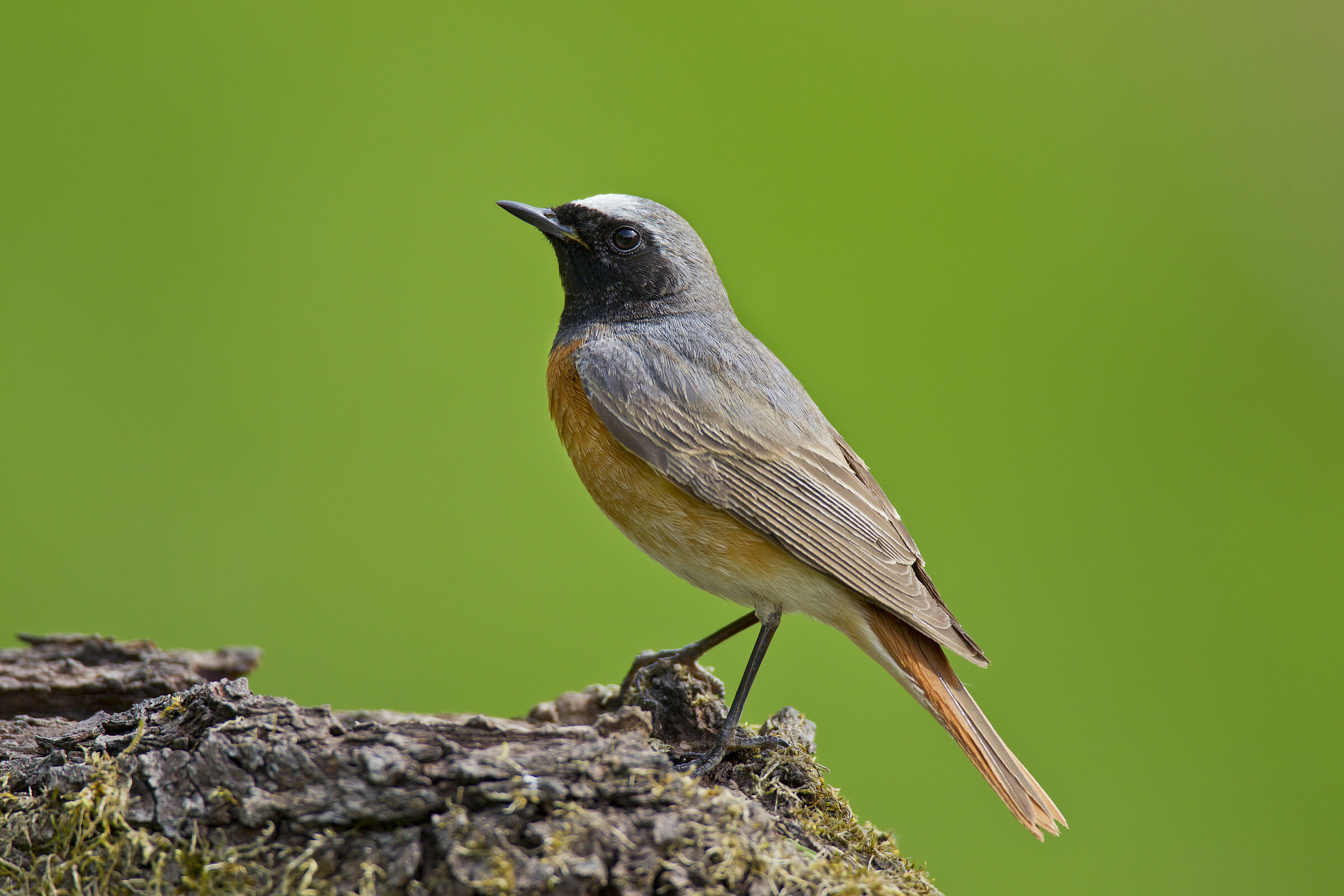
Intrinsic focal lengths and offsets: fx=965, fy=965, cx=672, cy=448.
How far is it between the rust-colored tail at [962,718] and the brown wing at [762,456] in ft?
0.44

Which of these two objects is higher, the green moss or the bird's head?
the bird's head

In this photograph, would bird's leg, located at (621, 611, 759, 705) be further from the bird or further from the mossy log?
the mossy log

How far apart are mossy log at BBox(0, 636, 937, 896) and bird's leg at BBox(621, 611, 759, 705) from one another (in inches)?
44.9

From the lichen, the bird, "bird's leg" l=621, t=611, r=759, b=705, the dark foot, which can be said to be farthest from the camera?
"bird's leg" l=621, t=611, r=759, b=705

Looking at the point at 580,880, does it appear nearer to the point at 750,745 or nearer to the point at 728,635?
the point at 750,745

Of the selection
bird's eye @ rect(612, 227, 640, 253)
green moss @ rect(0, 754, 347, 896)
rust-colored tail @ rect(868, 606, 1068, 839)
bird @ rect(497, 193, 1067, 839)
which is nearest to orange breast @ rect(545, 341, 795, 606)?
bird @ rect(497, 193, 1067, 839)

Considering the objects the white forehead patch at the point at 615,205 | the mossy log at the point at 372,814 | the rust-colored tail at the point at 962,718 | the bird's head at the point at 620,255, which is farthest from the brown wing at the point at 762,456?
the mossy log at the point at 372,814

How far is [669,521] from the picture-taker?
11.1 ft

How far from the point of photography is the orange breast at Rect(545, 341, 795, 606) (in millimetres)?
3332

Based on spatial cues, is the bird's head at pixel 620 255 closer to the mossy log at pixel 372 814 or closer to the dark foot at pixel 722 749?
the dark foot at pixel 722 749

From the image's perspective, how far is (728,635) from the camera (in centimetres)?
373

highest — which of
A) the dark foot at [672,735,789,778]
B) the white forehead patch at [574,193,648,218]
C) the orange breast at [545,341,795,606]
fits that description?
the white forehead patch at [574,193,648,218]

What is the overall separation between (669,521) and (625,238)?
1301 millimetres

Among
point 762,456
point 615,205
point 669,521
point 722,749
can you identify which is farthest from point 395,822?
point 615,205
